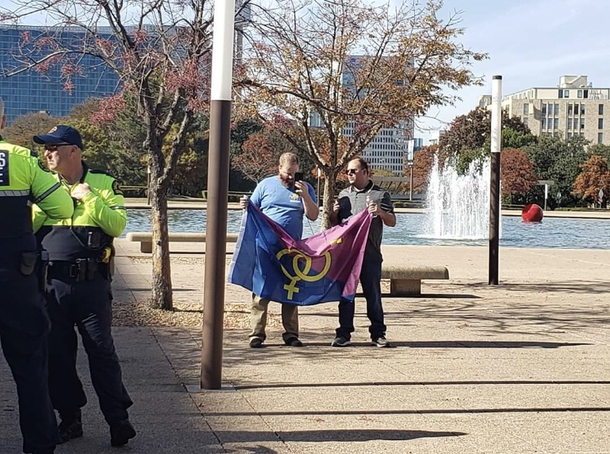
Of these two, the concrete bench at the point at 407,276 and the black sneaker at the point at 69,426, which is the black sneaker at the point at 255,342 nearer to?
the black sneaker at the point at 69,426

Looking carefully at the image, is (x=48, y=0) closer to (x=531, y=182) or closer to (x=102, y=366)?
(x=102, y=366)

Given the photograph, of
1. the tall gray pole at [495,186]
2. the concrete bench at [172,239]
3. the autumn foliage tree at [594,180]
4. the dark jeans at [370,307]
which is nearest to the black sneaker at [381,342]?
the dark jeans at [370,307]

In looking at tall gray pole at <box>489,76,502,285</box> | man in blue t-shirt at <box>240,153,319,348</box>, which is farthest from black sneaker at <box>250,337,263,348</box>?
tall gray pole at <box>489,76,502,285</box>

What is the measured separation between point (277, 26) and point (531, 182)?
70.9 m

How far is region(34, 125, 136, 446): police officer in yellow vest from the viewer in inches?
219

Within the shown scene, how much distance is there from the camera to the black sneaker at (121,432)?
221 inches

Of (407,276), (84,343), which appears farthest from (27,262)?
(407,276)

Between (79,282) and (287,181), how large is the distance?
4264mm

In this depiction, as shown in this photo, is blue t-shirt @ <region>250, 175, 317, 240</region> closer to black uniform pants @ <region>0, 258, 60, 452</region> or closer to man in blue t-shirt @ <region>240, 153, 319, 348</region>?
man in blue t-shirt @ <region>240, 153, 319, 348</region>

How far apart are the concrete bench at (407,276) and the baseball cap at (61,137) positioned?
342 inches

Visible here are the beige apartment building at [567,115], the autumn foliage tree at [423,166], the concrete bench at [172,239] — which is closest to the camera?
the concrete bench at [172,239]

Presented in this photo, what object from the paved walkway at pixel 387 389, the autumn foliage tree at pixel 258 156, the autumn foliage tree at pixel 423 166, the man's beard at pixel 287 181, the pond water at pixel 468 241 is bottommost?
the paved walkway at pixel 387 389

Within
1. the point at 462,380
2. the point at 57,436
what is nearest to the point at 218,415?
the point at 57,436

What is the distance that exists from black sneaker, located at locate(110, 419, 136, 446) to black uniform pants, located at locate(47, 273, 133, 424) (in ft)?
0.12
